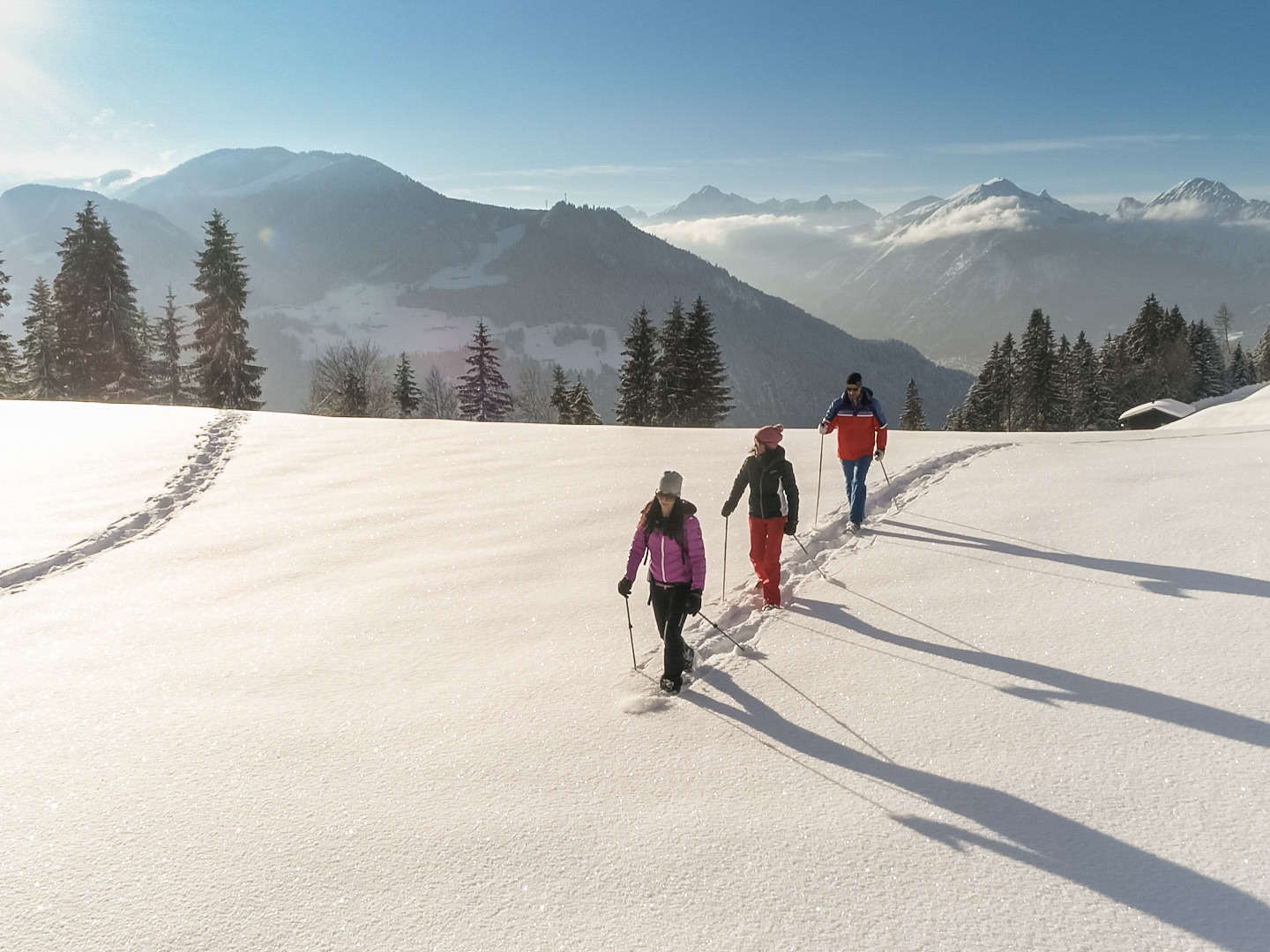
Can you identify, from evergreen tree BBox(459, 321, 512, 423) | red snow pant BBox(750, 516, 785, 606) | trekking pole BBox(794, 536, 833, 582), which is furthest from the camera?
evergreen tree BBox(459, 321, 512, 423)

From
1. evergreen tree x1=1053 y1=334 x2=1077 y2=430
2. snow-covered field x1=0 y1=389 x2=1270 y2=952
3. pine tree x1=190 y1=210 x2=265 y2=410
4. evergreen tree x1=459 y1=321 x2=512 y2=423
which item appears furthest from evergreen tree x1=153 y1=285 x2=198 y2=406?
evergreen tree x1=1053 y1=334 x2=1077 y2=430

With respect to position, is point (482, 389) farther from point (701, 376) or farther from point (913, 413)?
point (913, 413)

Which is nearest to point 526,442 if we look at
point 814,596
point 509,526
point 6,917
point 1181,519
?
point 509,526

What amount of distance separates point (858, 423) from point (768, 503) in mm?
3000

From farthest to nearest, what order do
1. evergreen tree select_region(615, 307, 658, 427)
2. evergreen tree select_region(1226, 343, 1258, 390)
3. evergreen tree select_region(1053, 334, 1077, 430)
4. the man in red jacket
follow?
1. evergreen tree select_region(1226, 343, 1258, 390)
2. evergreen tree select_region(1053, 334, 1077, 430)
3. evergreen tree select_region(615, 307, 658, 427)
4. the man in red jacket

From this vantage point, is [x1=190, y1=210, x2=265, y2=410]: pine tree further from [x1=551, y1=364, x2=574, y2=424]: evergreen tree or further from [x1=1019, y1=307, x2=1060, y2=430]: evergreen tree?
[x1=1019, y1=307, x2=1060, y2=430]: evergreen tree

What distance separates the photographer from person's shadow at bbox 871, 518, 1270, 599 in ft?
21.9

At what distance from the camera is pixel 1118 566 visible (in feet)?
24.4

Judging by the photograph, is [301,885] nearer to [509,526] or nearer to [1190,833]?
[1190,833]

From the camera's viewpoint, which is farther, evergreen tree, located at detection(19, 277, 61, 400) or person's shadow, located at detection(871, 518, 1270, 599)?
evergreen tree, located at detection(19, 277, 61, 400)

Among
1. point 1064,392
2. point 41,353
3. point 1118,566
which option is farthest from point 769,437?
point 1064,392

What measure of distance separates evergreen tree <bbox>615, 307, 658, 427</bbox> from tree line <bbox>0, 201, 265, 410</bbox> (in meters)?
24.0

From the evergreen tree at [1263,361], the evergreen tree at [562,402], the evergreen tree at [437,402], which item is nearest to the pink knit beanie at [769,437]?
the evergreen tree at [562,402]

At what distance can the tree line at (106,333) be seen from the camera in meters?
41.4
